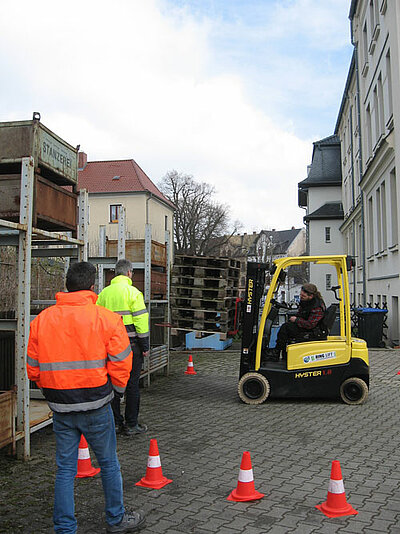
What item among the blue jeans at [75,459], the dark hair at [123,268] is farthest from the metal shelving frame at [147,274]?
the blue jeans at [75,459]

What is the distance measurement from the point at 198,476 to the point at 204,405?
3259 millimetres

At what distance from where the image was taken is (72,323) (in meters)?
3.62

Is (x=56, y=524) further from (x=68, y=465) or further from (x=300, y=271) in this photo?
(x=300, y=271)

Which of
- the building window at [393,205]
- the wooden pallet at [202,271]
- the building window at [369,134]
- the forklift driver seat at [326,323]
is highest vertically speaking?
the building window at [369,134]

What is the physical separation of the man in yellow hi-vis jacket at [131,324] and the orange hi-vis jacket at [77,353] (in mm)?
2691

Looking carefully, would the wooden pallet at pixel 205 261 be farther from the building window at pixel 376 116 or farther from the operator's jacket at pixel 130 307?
the building window at pixel 376 116

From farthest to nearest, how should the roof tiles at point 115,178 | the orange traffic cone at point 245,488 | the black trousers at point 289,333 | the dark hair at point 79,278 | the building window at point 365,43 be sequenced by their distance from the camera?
1. the roof tiles at point 115,178
2. the building window at point 365,43
3. the black trousers at point 289,333
4. the orange traffic cone at point 245,488
5. the dark hair at point 79,278

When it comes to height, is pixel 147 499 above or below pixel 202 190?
below

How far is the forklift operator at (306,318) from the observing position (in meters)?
8.42

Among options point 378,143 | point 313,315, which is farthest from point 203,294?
point 378,143

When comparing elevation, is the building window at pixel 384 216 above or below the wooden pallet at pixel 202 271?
above

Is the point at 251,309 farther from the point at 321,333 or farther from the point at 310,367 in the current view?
the point at 310,367

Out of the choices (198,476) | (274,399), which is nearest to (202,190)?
(274,399)

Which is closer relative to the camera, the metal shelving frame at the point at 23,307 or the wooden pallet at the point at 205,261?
the metal shelving frame at the point at 23,307
